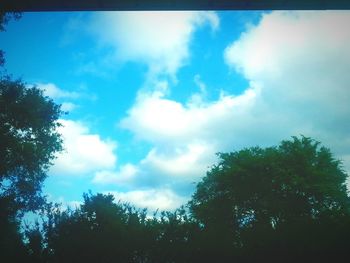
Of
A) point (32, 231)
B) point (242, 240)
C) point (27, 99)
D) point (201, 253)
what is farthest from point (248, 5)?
point (27, 99)

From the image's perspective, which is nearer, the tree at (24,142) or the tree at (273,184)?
the tree at (24,142)

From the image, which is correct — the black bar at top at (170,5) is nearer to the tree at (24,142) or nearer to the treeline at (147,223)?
the treeline at (147,223)

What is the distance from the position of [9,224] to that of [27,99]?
1099 cm

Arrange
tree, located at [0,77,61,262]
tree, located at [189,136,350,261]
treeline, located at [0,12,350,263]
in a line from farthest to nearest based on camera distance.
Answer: tree, located at [189,136,350,261], tree, located at [0,77,61,262], treeline, located at [0,12,350,263]

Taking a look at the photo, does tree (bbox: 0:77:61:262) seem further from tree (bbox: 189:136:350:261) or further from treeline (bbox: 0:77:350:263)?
tree (bbox: 189:136:350:261)

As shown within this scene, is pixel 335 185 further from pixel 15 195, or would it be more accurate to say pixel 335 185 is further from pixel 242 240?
pixel 15 195

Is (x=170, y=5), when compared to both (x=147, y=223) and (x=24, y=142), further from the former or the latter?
(x=24, y=142)

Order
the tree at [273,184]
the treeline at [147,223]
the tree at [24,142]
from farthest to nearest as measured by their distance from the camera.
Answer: the tree at [273,184], the tree at [24,142], the treeline at [147,223]

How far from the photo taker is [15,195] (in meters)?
25.1

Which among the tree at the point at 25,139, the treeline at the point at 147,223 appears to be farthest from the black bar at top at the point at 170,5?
the tree at the point at 25,139

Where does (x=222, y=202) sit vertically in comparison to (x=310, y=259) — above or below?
above

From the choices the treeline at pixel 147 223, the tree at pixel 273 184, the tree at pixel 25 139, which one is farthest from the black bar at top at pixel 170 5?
the tree at pixel 273 184

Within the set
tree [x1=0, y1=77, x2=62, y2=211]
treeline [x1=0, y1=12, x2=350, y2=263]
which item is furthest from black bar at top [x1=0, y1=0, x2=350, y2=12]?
tree [x1=0, y1=77, x2=62, y2=211]

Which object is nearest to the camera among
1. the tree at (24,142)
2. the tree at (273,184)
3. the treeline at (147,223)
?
the treeline at (147,223)
